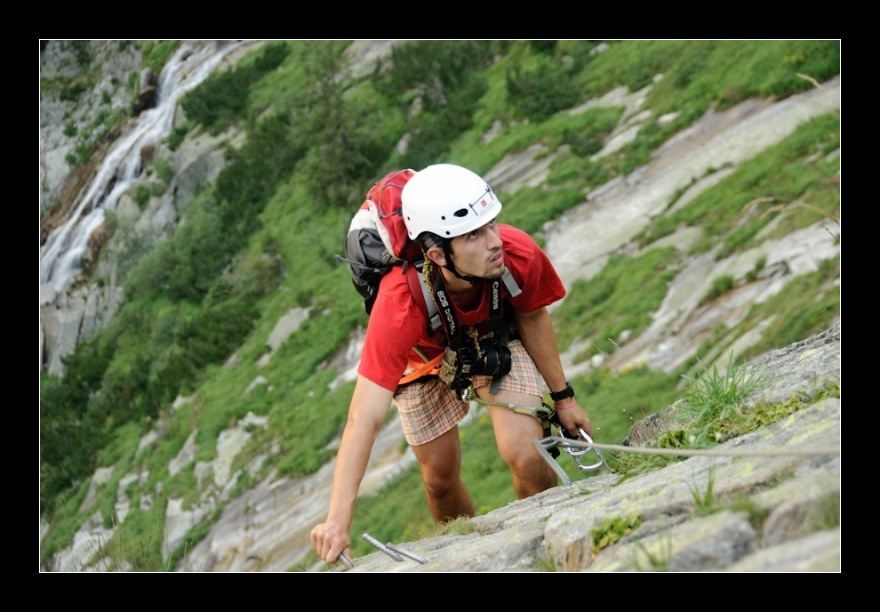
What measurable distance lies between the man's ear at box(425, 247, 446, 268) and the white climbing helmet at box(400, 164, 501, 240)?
0.11 m

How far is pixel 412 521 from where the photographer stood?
43.9 feet

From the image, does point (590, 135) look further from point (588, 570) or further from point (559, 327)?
point (588, 570)

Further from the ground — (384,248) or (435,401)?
(384,248)

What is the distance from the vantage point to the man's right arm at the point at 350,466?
5.04 m

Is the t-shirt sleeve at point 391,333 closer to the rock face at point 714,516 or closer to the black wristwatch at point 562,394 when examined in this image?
the rock face at point 714,516

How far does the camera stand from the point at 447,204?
5699 millimetres

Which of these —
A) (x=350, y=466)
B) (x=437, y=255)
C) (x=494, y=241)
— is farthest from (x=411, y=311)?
(x=350, y=466)

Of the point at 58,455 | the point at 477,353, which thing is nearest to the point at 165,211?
the point at 58,455

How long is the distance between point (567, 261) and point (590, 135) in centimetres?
569

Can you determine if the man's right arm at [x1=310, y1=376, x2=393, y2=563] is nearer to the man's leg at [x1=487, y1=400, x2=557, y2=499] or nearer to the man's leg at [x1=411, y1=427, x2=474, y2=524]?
the man's leg at [x1=487, y1=400, x2=557, y2=499]

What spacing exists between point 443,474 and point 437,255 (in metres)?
2.06

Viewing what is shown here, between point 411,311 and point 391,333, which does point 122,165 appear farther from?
point 391,333

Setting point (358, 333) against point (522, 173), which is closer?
point (358, 333)

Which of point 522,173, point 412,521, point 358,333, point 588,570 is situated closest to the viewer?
point 588,570
